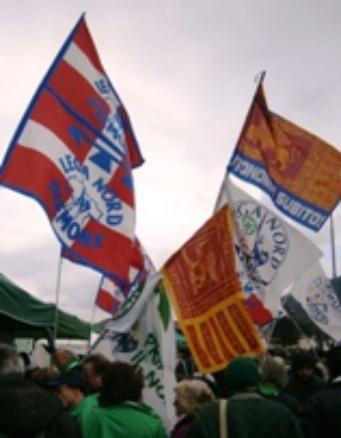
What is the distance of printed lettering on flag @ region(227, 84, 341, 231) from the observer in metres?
9.23

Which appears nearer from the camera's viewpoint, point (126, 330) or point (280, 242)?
point (126, 330)

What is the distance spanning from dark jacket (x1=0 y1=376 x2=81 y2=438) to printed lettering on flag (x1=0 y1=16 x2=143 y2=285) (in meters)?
2.79

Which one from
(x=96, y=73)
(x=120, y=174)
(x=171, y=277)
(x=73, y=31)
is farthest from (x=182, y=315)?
(x=73, y=31)

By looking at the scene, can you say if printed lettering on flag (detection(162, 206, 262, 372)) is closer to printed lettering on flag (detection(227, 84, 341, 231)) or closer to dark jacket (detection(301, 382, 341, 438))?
dark jacket (detection(301, 382, 341, 438))

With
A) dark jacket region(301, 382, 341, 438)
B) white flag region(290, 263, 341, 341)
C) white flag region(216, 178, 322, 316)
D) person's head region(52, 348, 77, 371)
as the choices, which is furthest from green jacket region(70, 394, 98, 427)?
white flag region(290, 263, 341, 341)

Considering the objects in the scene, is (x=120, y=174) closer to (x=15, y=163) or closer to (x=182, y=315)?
(x=15, y=163)

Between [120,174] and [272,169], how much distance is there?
364 centimetres

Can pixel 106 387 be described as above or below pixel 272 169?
below

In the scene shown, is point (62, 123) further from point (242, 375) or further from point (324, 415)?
point (324, 415)

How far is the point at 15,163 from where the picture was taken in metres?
5.19

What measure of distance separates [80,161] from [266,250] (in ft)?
11.4

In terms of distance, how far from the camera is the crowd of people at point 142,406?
2469 millimetres

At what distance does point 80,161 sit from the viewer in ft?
19.2

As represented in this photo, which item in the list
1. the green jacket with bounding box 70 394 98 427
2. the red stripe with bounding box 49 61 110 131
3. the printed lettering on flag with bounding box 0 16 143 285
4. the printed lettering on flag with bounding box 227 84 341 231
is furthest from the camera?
the printed lettering on flag with bounding box 227 84 341 231
